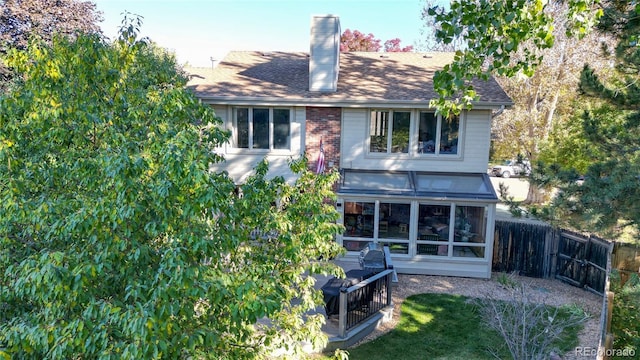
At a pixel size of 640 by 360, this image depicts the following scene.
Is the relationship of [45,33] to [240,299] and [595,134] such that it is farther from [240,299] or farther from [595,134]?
[595,134]

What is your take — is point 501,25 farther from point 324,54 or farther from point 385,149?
point 324,54

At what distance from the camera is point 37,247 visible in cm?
411

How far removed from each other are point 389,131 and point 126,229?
10871 mm

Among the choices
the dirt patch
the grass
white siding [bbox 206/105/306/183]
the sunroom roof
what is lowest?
the dirt patch

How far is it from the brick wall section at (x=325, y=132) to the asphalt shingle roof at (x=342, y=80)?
1.71 ft

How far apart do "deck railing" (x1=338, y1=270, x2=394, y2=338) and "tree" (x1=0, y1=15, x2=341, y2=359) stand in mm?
3131

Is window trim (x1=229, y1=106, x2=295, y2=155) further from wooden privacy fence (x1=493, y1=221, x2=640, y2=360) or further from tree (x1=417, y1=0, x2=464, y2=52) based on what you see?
tree (x1=417, y1=0, x2=464, y2=52)

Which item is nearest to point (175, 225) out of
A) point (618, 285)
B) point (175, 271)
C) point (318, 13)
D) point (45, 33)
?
point (175, 271)

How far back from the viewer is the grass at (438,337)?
789cm

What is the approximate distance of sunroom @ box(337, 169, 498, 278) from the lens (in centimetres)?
1244

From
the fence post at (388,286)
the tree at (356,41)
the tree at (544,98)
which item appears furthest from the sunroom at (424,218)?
the tree at (356,41)

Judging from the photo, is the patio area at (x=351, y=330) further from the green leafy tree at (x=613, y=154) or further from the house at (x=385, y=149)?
the green leafy tree at (x=613, y=154)

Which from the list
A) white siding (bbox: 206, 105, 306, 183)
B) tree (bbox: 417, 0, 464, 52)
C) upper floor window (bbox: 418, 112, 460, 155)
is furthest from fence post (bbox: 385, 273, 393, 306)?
tree (bbox: 417, 0, 464, 52)

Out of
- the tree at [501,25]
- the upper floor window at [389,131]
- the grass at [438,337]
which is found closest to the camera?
the tree at [501,25]
